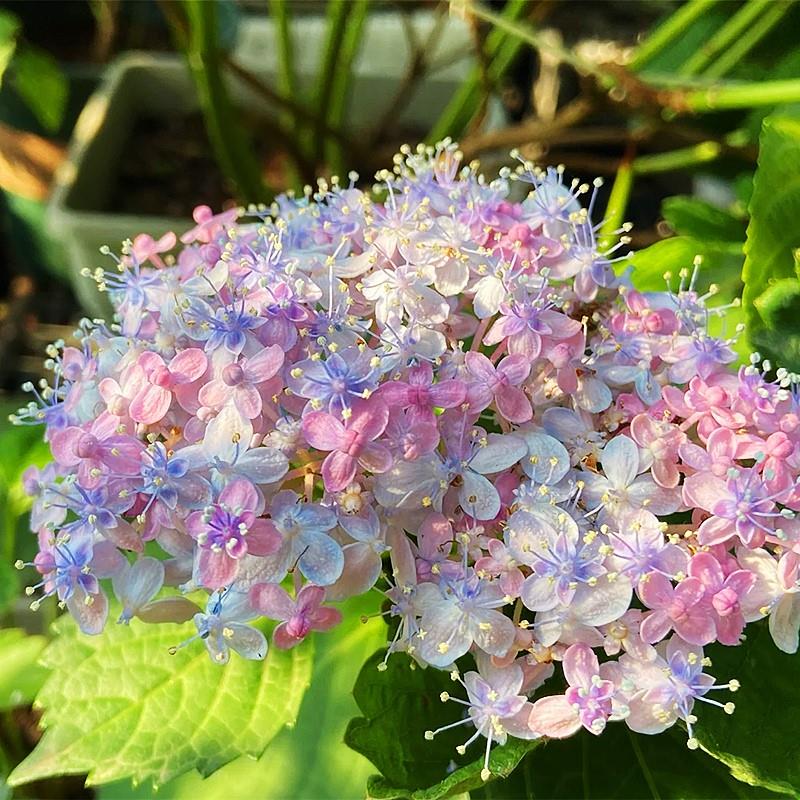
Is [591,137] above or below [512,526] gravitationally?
above

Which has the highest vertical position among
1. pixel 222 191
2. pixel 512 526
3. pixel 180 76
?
pixel 180 76

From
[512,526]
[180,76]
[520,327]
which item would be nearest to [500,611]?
[512,526]

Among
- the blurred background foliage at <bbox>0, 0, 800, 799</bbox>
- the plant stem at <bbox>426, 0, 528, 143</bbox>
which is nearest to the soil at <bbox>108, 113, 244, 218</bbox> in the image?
the blurred background foliage at <bbox>0, 0, 800, 799</bbox>

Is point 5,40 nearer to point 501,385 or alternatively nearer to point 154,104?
point 154,104

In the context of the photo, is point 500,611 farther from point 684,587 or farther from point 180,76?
point 180,76

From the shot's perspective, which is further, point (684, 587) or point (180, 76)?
point (180, 76)

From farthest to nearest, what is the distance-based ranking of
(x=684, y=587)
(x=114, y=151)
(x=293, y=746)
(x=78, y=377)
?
(x=114, y=151) → (x=293, y=746) → (x=78, y=377) → (x=684, y=587)

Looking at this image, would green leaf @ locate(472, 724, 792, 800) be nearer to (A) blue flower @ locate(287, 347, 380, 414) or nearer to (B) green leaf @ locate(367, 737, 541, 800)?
(B) green leaf @ locate(367, 737, 541, 800)

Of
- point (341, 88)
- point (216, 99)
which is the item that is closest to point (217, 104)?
point (216, 99)
